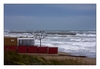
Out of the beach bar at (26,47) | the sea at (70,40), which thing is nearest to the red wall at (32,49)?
the beach bar at (26,47)

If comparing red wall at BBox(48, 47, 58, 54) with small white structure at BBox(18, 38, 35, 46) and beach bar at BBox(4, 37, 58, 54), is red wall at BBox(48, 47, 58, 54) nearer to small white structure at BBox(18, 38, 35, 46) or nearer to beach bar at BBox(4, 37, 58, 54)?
beach bar at BBox(4, 37, 58, 54)

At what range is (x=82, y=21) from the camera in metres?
12.2

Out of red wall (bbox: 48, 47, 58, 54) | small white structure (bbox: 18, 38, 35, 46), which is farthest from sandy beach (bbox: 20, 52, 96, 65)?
small white structure (bbox: 18, 38, 35, 46)

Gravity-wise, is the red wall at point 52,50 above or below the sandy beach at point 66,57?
above

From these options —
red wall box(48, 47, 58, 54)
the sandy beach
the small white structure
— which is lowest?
the sandy beach

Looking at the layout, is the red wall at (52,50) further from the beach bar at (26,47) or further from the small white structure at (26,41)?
the small white structure at (26,41)

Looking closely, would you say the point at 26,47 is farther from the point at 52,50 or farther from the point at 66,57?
the point at 66,57

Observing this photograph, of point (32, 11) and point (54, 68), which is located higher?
point (32, 11)

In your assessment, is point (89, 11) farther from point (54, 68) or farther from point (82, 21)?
point (54, 68)

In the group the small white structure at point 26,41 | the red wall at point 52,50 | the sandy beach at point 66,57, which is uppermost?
the small white structure at point 26,41

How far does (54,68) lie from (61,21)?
644mm

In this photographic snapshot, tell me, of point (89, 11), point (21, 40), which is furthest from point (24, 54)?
point (89, 11)

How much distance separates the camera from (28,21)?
1223cm

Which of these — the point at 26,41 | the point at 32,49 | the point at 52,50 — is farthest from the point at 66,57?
the point at 26,41
